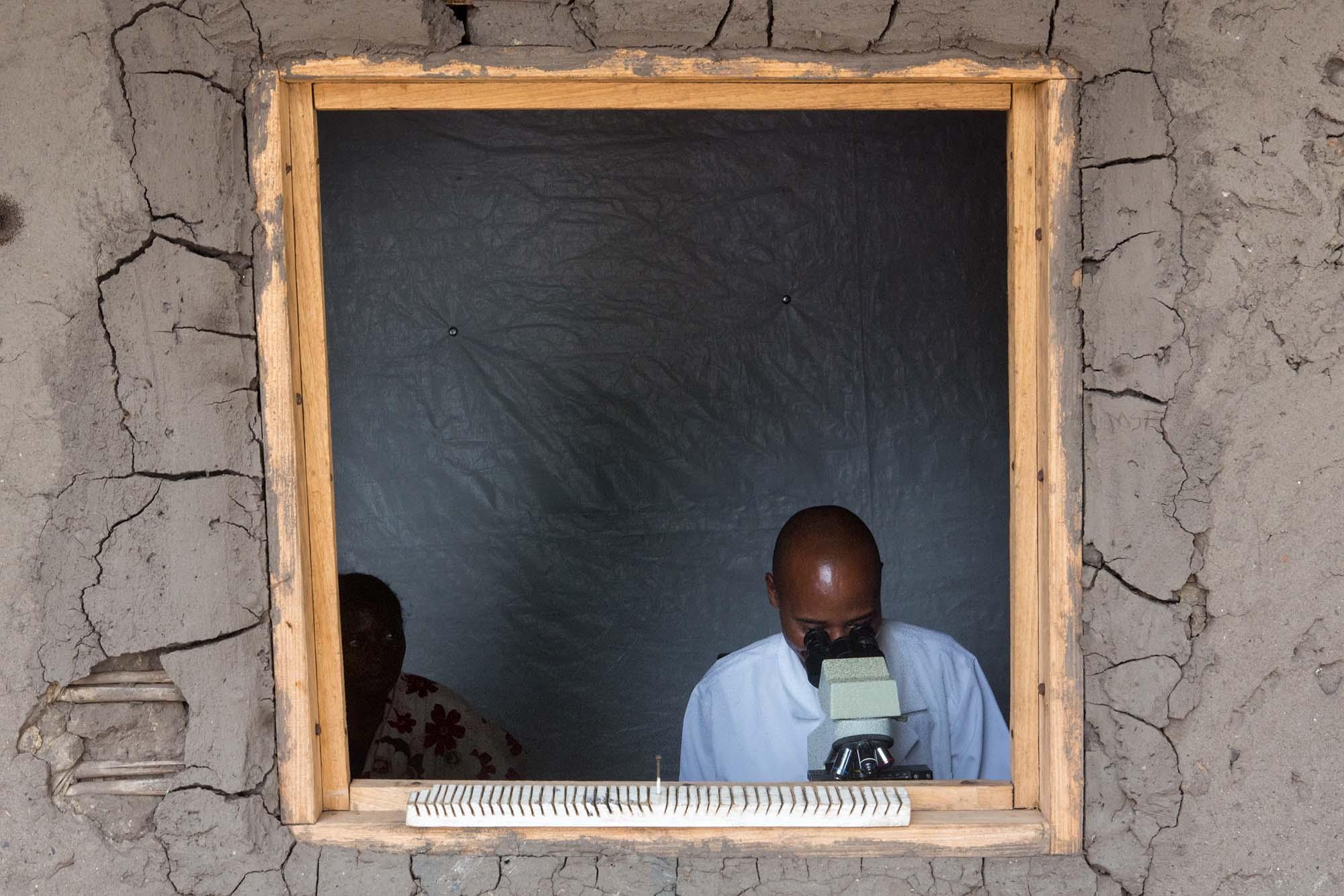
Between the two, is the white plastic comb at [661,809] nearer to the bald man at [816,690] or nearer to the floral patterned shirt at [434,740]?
the bald man at [816,690]

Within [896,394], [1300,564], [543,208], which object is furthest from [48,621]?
[896,394]

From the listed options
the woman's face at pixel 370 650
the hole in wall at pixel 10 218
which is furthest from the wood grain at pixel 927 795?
the woman's face at pixel 370 650

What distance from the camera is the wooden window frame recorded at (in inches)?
70.4

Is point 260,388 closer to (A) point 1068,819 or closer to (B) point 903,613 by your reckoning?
(A) point 1068,819

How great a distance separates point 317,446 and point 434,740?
1827mm

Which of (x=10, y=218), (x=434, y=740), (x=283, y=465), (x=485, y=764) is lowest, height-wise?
(x=485, y=764)

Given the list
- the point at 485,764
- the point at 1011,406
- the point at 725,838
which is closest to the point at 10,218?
the point at 725,838

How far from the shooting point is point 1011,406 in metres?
1.87

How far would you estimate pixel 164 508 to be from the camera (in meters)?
1.81

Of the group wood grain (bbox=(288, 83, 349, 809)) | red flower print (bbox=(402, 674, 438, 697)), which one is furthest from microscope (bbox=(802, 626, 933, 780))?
red flower print (bbox=(402, 674, 438, 697))

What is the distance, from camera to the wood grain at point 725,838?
72.4 inches

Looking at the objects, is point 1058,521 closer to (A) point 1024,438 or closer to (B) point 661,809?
(A) point 1024,438

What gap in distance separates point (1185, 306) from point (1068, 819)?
2.78 feet

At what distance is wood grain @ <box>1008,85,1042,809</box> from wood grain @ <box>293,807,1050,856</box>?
85 mm
